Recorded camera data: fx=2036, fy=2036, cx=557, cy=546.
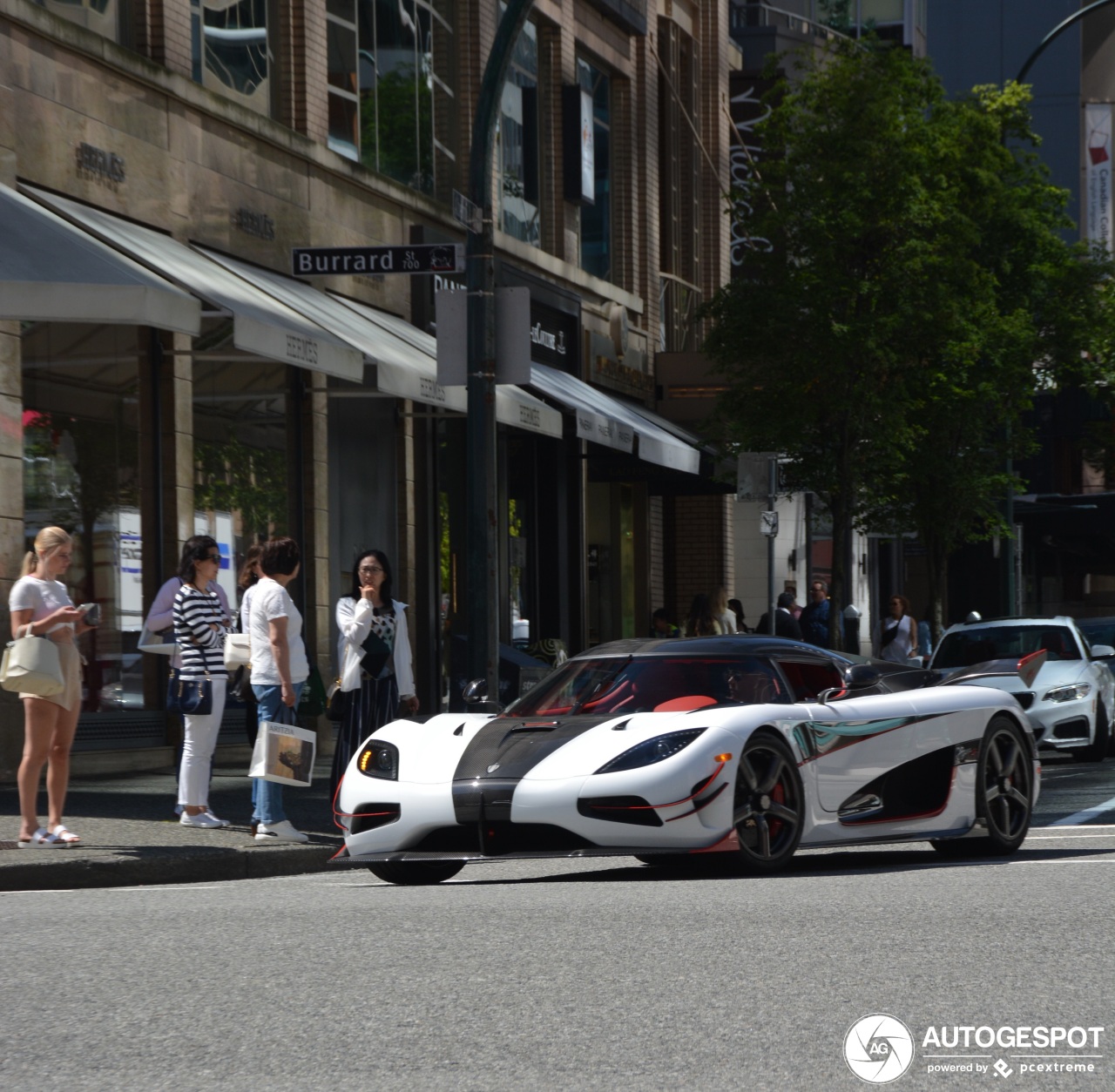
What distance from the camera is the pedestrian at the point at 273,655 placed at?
11578 mm

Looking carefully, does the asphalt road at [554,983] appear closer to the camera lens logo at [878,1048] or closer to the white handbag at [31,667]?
the camera lens logo at [878,1048]

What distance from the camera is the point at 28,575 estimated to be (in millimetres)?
11023

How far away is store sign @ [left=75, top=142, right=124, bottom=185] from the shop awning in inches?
59.2

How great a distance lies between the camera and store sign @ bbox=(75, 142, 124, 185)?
1608 centimetres

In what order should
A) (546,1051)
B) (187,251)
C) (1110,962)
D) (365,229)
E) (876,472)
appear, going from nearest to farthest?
(546,1051)
(1110,962)
(187,251)
(365,229)
(876,472)

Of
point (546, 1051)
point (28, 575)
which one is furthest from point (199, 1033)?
point (28, 575)

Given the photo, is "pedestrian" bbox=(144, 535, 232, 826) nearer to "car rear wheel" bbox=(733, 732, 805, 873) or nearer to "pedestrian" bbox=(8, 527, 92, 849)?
"pedestrian" bbox=(8, 527, 92, 849)

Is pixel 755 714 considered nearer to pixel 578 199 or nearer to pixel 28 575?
pixel 28 575

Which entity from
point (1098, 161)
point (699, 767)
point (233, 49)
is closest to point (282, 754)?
point (699, 767)

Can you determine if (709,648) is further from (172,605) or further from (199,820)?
(172,605)

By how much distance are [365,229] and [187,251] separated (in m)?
4.46

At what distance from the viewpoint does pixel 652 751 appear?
9.20 meters

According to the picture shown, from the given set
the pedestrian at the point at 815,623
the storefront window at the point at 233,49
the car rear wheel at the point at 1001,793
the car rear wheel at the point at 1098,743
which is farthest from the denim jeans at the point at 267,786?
the pedestrian at the point at 815,623

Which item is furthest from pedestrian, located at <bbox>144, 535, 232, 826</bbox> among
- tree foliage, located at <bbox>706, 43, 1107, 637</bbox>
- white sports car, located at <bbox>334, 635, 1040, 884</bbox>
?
tree foliage, located at <bbox>706, 43, 1107, 637</bbox>
